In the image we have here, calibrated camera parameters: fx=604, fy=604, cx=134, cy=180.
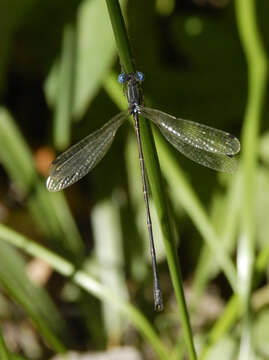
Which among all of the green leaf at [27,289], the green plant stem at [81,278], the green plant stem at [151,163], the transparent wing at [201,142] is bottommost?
the green leaf at [27,289]

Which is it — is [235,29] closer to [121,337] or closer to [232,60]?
[232,60]

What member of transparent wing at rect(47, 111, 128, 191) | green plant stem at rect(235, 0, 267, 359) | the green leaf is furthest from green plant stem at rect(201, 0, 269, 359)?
the green leaf

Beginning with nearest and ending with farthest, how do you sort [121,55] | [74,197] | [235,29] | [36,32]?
[121,55], [36,32], [235,29], [74,197]

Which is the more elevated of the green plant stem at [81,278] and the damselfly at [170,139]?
the damselfly at [170,139]

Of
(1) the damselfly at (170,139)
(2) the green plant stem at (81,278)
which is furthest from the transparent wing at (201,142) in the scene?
(2) the green plant stem at (81,278)

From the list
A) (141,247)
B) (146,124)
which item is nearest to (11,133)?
(141,247)

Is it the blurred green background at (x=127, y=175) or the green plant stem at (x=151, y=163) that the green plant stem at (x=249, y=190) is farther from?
the green plant stem at (x=151, y=163)
